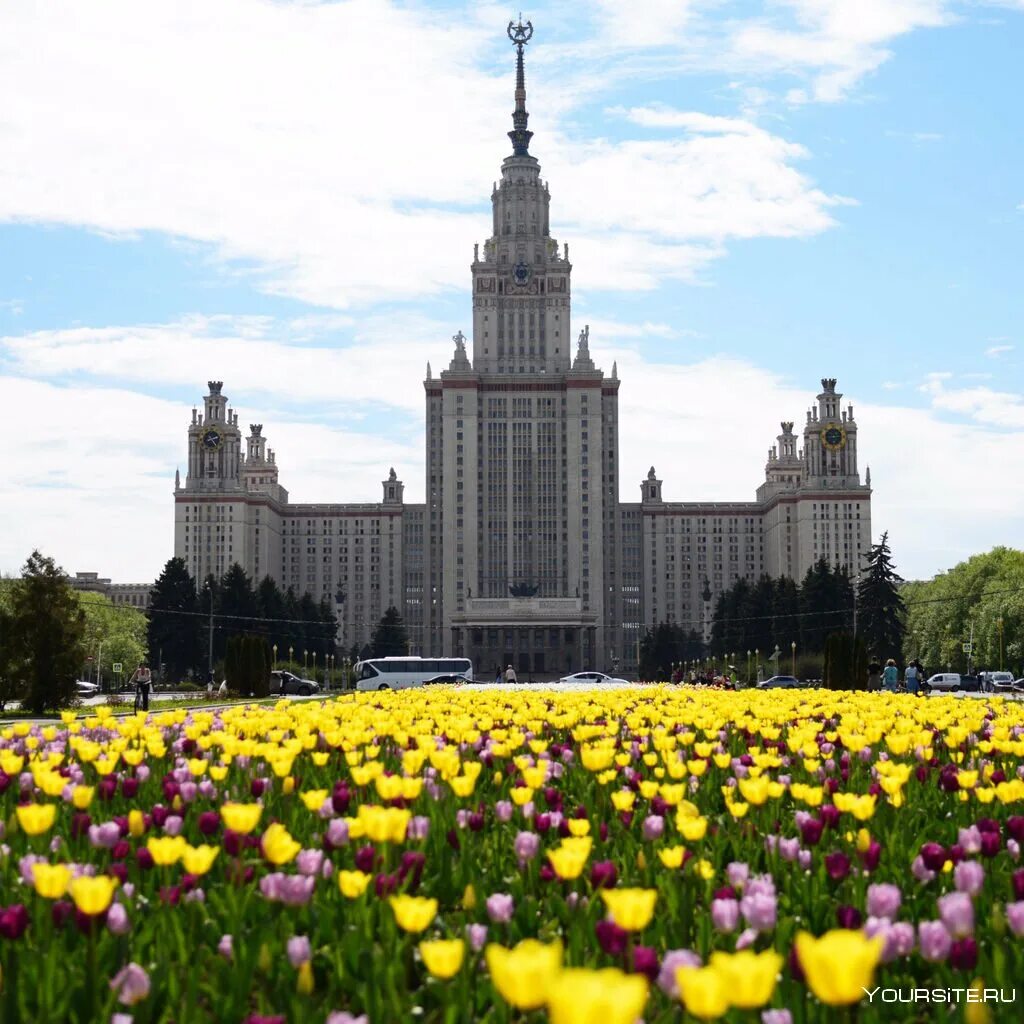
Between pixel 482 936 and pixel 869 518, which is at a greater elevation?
pixel 869 518

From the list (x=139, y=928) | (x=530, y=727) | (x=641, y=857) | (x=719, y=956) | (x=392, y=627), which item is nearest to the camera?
(x=719, y=956)

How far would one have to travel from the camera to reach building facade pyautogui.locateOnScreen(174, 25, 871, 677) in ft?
544

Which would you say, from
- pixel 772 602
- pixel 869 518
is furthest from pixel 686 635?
pixel 772 602

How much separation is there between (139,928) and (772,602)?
11592 cm

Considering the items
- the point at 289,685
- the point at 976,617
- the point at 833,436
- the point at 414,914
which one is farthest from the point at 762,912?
the point at 833,436

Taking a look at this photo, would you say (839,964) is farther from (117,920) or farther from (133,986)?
(117,920)

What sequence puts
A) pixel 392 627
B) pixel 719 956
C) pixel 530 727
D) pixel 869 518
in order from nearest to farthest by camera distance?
pixel 719 956
pixel 530 727
pixel 392 627
pixel 869 518

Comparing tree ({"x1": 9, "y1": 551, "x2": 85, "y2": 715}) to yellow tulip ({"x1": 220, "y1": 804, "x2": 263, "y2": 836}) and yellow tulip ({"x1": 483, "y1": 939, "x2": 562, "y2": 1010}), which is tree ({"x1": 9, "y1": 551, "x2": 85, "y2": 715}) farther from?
yellow tulip ({"x1": 483, "y1": 939, "x2": 562, "y2": 1010})

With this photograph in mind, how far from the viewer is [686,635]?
541 feet

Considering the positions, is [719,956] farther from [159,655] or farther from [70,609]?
[159,655]

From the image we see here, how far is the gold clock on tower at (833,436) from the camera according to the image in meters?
171

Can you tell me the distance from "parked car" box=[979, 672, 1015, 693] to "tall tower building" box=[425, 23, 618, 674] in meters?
85.1

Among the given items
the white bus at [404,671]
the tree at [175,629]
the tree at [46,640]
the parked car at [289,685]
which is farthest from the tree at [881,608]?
the tree at [46,640]

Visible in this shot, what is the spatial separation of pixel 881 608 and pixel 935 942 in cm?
9098
